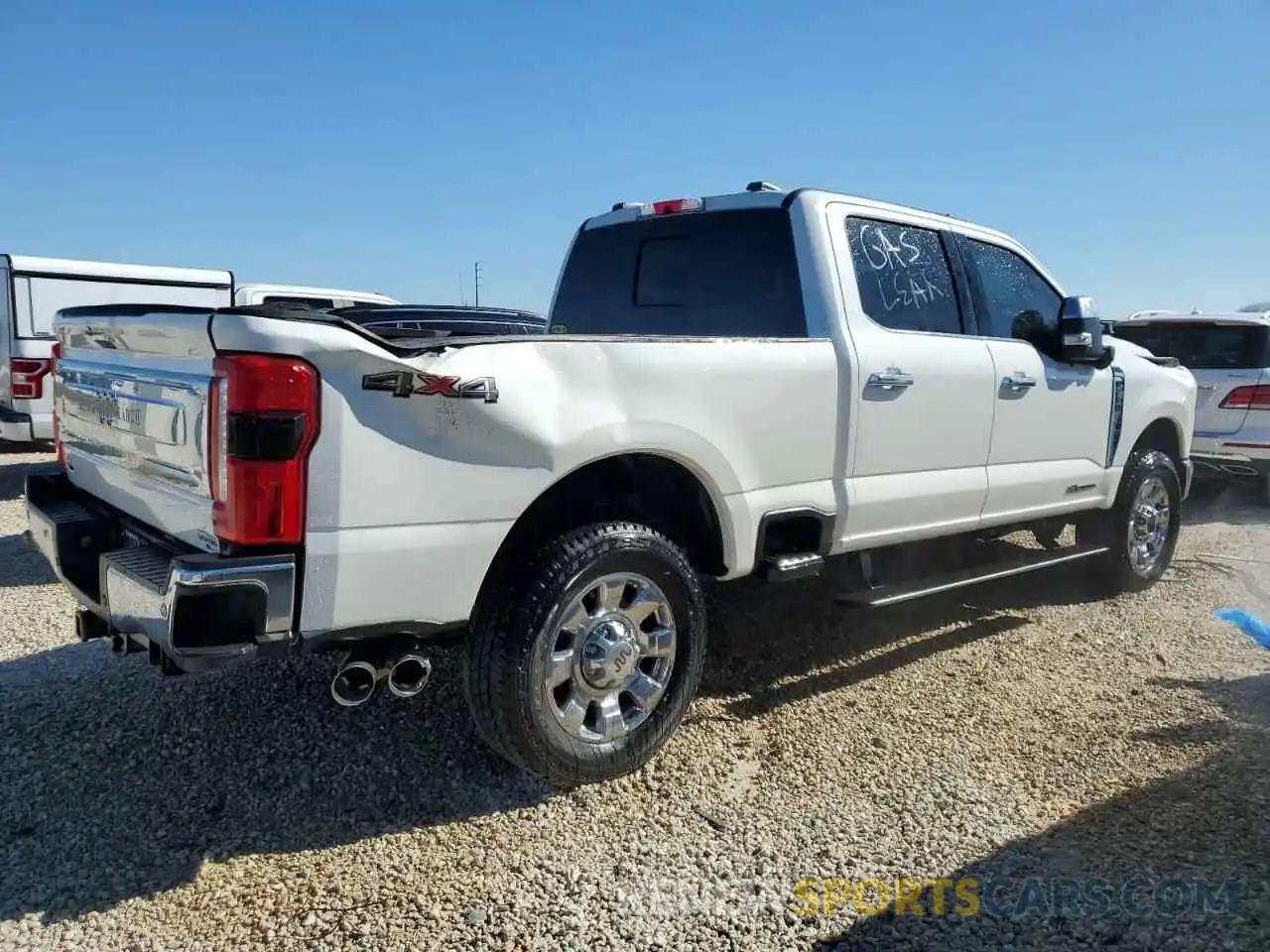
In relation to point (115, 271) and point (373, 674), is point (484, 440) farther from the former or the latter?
point (115, 271)

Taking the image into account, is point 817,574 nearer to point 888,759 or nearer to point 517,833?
point 888,759

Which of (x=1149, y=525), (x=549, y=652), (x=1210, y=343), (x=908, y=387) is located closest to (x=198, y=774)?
(x=549, y=652)

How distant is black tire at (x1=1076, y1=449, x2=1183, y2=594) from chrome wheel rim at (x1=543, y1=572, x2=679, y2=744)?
3.52 meters

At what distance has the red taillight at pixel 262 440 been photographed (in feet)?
8.37

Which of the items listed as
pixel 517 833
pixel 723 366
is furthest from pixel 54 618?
pixel 723 366

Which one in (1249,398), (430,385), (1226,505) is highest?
(430,385)

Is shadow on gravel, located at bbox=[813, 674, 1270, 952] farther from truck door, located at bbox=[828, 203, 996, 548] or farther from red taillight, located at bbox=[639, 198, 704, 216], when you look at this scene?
red taillight, located at bbox=[639, 198, 704, 216]

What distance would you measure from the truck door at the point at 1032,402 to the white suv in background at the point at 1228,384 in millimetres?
4374

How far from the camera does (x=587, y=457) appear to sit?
319cm

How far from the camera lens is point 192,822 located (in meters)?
3.12

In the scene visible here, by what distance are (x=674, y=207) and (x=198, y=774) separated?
305cm

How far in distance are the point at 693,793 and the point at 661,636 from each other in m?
0.53

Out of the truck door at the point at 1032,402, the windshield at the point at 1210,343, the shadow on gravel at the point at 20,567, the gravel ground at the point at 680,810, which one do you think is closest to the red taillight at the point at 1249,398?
the windshield at the point at 1210,343

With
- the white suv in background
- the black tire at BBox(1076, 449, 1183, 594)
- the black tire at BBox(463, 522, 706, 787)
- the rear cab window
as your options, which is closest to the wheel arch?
the black tire at BBox(463, 522, 706, 787)
